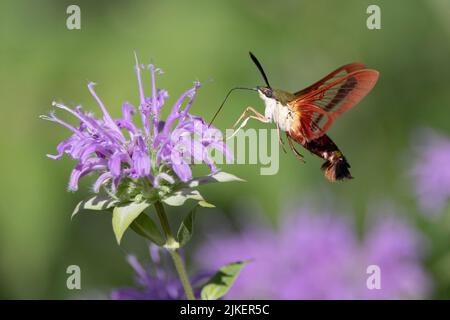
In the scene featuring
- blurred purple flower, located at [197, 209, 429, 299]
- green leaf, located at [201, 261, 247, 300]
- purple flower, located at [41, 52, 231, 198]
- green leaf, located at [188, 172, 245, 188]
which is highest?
purple flower, located at [41, 52, 231, 198]

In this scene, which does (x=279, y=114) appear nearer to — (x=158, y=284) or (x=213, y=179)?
(x=213, y=179)

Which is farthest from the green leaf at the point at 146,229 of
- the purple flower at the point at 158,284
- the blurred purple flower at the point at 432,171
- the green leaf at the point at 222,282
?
the blurred purple flower at the point at 432,171

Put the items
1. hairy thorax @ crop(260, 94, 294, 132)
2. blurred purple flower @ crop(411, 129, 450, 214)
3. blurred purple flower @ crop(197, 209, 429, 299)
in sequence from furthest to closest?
blurred purple flower @ crop(411, 129, 450, 214) → blurred purple flower @ crop(197, 209, 429, 299) → hairy thorax @ crop(260, 94, 294, 132)

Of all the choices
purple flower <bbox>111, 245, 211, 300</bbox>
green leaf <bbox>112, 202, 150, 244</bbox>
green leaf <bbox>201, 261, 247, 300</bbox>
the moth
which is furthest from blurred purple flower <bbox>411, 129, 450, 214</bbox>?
green leaf <bbox>112, 202, 150, 244</bbox>

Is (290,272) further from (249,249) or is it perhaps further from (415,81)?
(415,81)

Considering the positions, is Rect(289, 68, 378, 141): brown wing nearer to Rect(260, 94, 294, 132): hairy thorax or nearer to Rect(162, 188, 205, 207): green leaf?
Rect(260, 94, 294, 132): hairy thorax

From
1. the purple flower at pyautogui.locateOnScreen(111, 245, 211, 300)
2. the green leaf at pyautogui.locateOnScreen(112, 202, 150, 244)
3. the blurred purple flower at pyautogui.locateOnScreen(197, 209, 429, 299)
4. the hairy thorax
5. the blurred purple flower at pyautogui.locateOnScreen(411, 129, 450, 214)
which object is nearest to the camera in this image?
the green leaf at pyautogui.locateOnScreen(112, 202, 150, 244)
